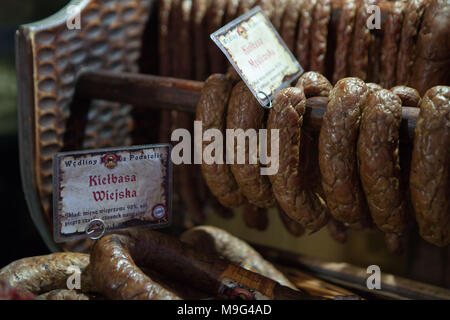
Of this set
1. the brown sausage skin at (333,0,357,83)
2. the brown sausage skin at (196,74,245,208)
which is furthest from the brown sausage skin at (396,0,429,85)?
the brown sausage skin at (196,74,245,208)

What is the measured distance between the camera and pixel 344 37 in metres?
1.53

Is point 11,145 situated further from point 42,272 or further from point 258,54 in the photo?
point 258,54

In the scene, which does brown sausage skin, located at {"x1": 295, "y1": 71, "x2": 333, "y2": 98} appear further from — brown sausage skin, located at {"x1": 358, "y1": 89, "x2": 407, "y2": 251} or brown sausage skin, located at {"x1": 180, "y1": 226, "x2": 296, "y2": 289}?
brown sausage skin, located at {"x1": 180, "y1": 226, "x2": 296, "y2": 289}

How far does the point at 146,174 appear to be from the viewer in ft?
4.32

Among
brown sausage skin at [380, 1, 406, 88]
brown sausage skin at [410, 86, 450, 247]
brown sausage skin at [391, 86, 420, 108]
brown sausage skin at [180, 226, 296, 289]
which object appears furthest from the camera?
brown sausage skin at [180, 226, 296, 289]

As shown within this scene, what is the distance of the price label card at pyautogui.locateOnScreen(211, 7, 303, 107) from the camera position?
1287 millimetres

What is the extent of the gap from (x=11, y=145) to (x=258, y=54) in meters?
1.29

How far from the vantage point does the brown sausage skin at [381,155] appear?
3.67 ft

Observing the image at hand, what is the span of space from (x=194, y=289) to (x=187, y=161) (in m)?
0.51

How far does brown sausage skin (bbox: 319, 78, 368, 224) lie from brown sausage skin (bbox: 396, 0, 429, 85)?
35cm
